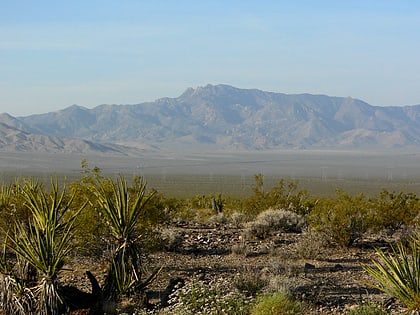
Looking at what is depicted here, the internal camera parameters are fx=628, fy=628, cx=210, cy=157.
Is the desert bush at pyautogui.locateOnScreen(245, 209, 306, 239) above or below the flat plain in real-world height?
above

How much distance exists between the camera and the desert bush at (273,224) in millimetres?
19703

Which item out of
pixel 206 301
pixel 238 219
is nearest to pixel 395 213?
pixel 238 219

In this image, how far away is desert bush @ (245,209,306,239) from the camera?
64.6 ft

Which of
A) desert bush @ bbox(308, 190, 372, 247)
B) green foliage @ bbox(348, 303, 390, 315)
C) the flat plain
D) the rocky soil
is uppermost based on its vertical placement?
desert bush @ bbox(308, 190, 372, 247)

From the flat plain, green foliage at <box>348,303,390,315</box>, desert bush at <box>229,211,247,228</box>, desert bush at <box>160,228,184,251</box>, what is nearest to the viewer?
green foliage at <box>348,303,390,315</box>

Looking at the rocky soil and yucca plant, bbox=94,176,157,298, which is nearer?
yucca plant, bbox=94,176,157,298

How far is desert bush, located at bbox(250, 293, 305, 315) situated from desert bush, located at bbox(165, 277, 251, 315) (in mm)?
245

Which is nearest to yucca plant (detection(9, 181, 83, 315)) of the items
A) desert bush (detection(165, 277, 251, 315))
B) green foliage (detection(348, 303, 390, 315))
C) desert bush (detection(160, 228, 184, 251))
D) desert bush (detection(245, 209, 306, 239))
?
desert bush (detection(165, 277, 251, 315))

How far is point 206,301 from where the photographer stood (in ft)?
33.9

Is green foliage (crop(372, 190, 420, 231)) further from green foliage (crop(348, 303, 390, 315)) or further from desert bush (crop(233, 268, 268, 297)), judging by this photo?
green foliage (crop(348, 303, 390, 315))

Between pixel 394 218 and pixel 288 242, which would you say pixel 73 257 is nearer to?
pixel 288 242

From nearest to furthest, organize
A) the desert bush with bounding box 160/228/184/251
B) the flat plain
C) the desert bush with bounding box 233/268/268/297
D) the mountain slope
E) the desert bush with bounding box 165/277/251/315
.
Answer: the desert bush with bounding box 165/277/251/315 < the desert bush with bounding box 233/268/268/297 < the desert bush with bounding box 160/228/184/251 < the flat plain < the mountain slope

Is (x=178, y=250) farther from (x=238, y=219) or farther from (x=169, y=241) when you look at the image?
(x=238, y=219)

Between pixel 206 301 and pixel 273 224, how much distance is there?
10.7 meters
